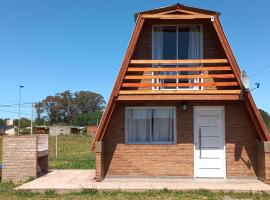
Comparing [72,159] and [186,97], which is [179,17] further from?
[72,159]

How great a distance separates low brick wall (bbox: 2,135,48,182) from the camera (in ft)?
50.4

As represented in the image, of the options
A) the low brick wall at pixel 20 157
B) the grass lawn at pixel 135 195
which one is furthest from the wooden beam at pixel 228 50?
the low brick wall at pixel 20 157

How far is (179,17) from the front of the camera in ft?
47.3

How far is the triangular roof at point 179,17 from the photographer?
1397 cm

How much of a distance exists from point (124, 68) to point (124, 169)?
11.9 feet

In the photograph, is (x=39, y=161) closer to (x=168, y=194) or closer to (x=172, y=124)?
(x=172, y=124)

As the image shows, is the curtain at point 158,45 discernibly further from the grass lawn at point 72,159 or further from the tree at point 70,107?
Result: the tree at point 70,107

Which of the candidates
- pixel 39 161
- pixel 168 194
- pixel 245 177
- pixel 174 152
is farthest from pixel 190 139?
pixel 39 161

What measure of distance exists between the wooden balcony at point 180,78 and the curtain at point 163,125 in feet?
2.99

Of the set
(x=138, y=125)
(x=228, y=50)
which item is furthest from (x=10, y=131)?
(x=228, y=50)

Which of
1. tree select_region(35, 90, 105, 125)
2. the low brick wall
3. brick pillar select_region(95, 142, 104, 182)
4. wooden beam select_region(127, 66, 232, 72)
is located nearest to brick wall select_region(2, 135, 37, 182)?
the low brick wall

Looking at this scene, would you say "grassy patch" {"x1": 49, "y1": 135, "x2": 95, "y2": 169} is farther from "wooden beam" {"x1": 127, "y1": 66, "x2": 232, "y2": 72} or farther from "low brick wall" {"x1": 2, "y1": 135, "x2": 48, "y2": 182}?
"wooden beam" {"x1": 127, "y1": 66, "x2": 232, "y2": 72}

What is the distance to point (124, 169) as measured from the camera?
48.9 ft

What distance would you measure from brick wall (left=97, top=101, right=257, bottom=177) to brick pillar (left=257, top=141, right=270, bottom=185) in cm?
42
